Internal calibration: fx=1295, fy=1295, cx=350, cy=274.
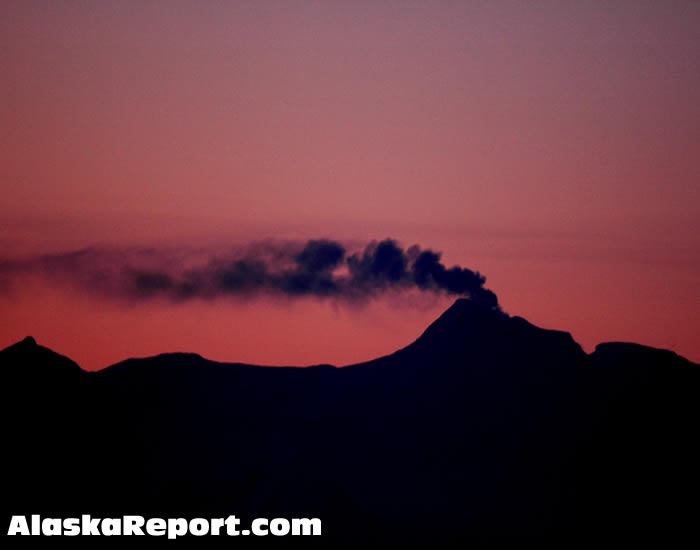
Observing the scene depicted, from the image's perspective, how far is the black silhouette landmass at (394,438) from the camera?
438 feet

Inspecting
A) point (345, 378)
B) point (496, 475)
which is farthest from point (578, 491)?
point (345, 378)

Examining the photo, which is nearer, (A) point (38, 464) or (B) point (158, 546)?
(B) point (158, 546)

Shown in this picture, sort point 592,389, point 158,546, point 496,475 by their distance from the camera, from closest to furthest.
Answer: point 158,546
point 496,475
point 592,389

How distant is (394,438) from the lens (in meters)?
145

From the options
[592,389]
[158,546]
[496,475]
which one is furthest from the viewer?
[592,389]

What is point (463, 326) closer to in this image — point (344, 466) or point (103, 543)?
point (344, 466)

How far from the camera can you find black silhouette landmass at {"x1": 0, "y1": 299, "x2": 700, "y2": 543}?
438 feet

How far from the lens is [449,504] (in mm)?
133375

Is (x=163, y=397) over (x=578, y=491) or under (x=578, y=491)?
over

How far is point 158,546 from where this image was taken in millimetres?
129625

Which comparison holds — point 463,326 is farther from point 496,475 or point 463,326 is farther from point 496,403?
point 496,475

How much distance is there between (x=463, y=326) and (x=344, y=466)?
21.7m

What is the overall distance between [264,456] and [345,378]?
1666 cm

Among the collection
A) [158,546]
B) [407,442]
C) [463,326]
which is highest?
[463,326]
